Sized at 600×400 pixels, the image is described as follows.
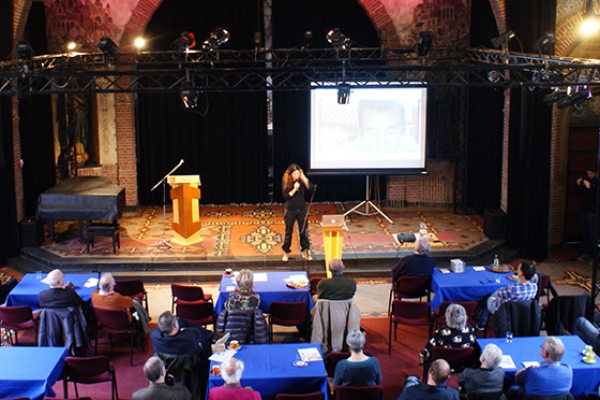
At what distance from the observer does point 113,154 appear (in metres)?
15.6

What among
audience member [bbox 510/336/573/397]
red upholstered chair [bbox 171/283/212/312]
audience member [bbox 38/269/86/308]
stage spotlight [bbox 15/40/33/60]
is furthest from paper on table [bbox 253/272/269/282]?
stage spotlight [bbox 15/40/33/60]

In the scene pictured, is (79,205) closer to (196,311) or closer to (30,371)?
(196,311)

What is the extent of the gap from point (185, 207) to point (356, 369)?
21.4 feet

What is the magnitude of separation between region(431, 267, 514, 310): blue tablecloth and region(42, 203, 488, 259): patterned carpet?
301 cm

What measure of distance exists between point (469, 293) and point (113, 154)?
8.69 metres

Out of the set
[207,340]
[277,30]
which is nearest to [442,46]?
[277,30]

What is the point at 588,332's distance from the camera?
25.8 ft

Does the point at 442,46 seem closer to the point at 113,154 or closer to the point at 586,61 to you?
the point at 586,61

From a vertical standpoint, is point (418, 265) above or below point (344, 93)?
below

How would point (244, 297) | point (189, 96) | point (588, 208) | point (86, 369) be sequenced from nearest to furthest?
point (86, 369), point (244, 297), point (189, 96), point (588, 208)

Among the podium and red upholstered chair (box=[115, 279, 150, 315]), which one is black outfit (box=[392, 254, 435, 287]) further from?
the podium

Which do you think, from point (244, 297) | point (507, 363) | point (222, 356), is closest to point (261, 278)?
point (244, 297)

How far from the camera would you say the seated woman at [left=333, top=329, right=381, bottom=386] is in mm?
6949

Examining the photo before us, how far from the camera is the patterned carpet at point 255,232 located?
12.9 m
